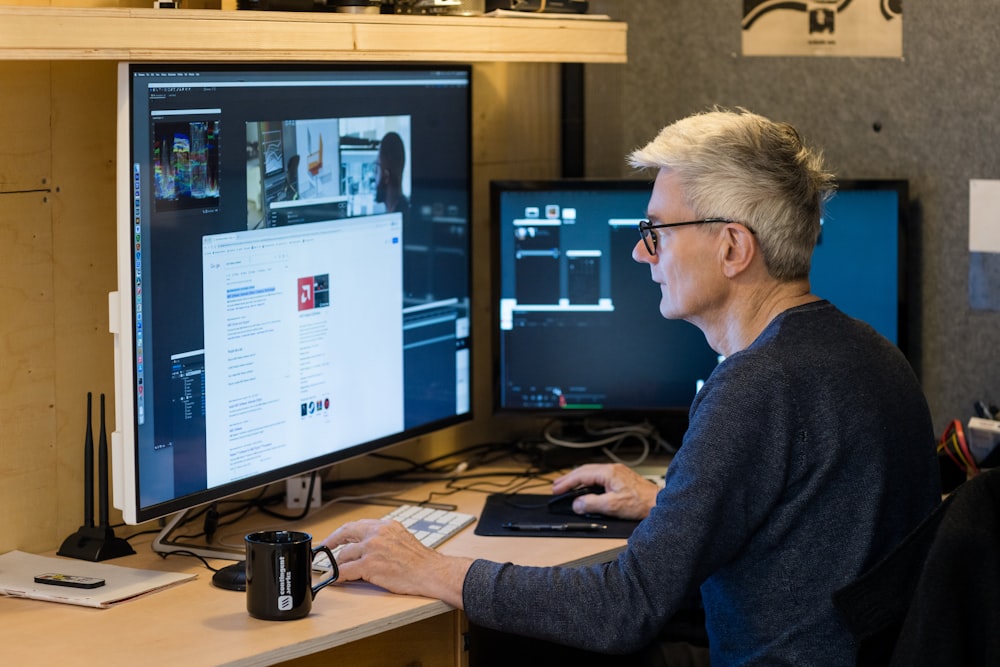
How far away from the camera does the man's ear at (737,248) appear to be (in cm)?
151

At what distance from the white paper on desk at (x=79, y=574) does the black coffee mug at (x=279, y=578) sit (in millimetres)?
172

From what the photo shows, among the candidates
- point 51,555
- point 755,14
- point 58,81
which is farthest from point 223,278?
point 755,14

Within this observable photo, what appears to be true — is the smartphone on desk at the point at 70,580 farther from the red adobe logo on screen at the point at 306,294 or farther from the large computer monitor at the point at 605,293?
the large computer monitor at the point at 605,293

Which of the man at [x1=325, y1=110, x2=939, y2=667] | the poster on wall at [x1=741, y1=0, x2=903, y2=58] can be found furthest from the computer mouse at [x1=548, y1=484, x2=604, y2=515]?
the poster on wall at [x1=741, y1=0, x2=903, y2=58]

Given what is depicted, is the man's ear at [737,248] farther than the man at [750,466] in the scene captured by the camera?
Yes

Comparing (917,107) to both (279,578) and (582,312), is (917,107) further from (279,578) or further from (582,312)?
(279,578)

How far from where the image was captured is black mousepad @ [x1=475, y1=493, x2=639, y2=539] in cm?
181

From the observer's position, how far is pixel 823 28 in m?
2.24

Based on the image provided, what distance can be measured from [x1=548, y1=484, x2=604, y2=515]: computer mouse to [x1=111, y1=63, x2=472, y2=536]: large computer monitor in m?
0.27

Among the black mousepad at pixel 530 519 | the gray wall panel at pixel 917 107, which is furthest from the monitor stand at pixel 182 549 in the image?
the gray wall panel at pixel 917 107

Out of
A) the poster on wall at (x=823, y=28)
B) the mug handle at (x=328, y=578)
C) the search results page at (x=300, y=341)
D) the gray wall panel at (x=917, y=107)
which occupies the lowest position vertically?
the mug handle at (x=328, y=578)

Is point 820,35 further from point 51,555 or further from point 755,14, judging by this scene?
point 51,555

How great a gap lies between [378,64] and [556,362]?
618 millimetres

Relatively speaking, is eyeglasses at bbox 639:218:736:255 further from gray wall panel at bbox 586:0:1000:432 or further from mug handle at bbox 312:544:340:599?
gray wall panel at bbox 586:0:1000:432
